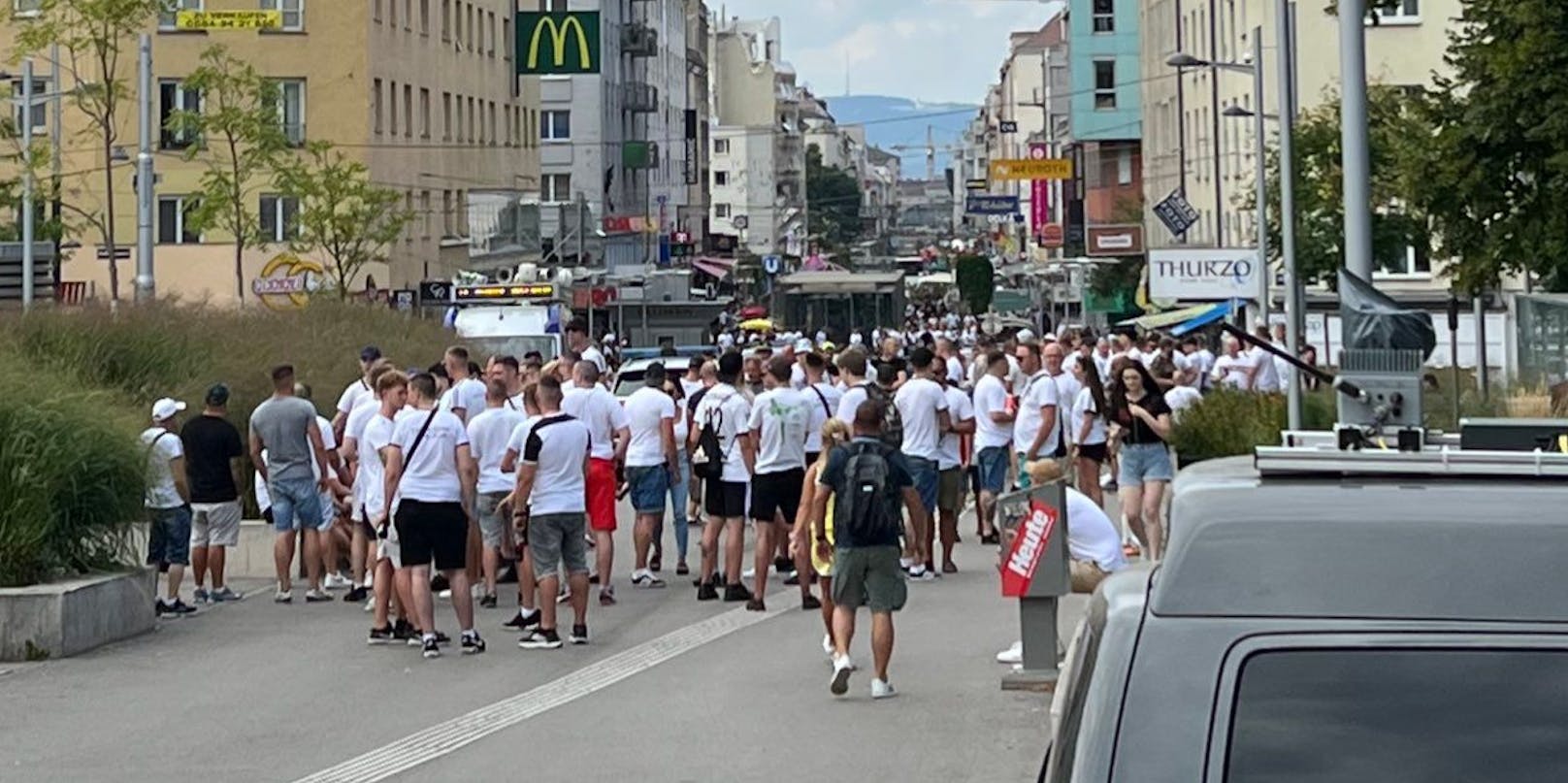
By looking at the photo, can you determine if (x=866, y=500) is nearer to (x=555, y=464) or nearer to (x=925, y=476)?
(x=555, y=464)

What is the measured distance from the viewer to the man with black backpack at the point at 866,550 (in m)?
12.8

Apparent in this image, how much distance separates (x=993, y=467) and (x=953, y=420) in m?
0.80

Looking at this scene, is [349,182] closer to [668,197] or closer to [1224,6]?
[1224,6]

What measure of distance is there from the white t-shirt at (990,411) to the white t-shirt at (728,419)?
226 centimetres

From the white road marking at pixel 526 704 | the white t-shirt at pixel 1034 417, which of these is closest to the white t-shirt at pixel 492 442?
the white road marking at pixel 526 704

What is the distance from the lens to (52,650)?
15188 mm

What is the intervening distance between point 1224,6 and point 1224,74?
192cm

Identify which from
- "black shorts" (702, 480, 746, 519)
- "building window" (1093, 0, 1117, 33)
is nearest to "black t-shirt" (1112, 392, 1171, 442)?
"black shorts" (702, 480, 746, 519)

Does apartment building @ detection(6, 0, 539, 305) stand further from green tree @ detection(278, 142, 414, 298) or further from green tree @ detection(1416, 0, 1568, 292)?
green tree @ detection(1416, 0, 1568, 292)

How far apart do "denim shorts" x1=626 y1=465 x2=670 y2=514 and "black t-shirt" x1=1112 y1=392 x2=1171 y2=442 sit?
3.59m

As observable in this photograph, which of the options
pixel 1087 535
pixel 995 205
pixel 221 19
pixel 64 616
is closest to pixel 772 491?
pixel 1087 535

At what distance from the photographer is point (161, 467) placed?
1702 cm

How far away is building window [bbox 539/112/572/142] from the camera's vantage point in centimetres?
10262

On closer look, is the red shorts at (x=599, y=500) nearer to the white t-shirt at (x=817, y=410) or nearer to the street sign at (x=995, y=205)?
the white t-shirt at (x=817, y=410)
